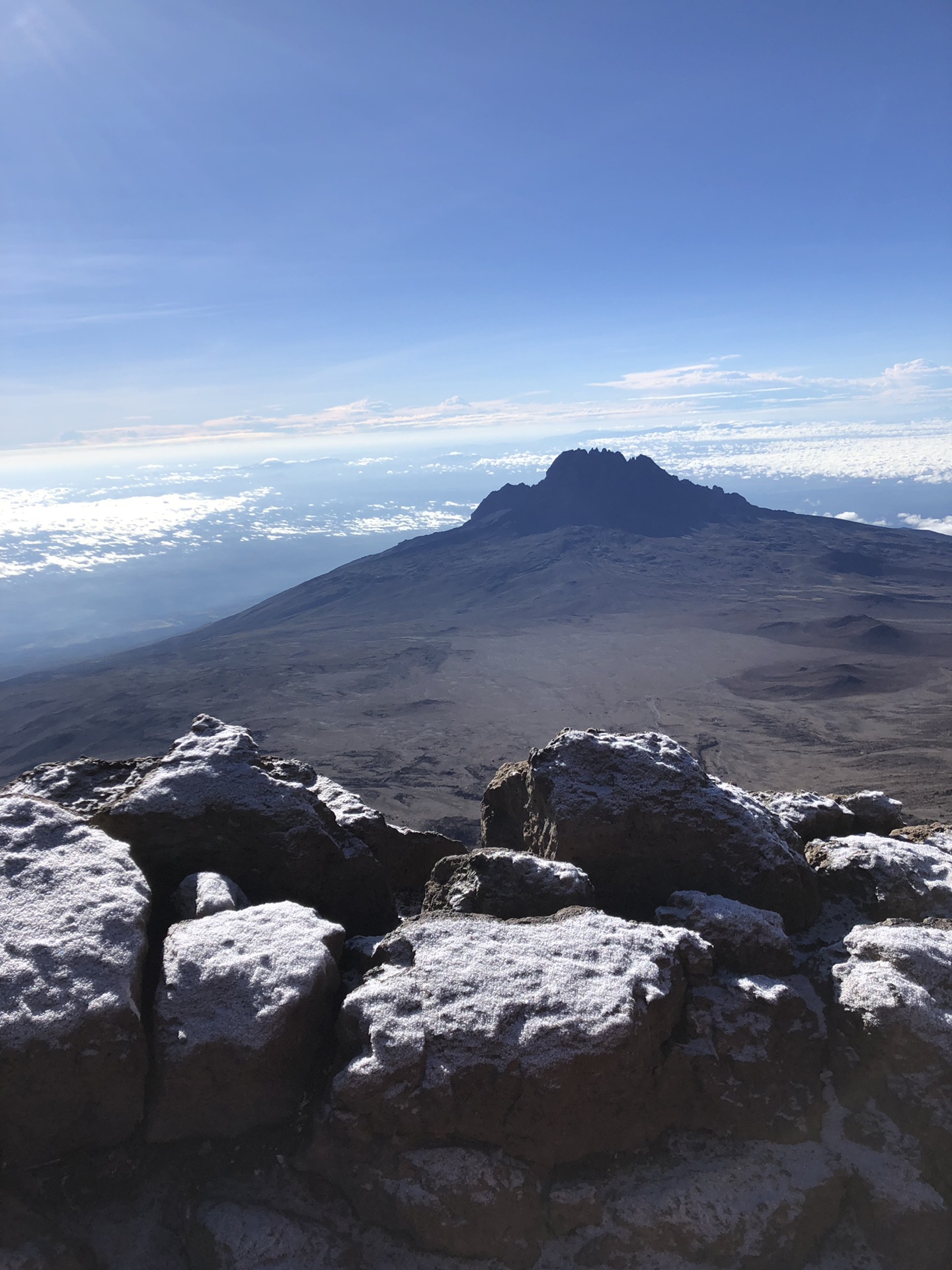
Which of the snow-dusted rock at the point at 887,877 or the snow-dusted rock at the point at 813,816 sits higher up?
the snow-dusted rock at the point at 887,877

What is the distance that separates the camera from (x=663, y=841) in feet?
24.8

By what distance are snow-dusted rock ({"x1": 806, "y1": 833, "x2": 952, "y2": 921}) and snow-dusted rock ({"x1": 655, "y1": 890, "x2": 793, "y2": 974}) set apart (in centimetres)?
170

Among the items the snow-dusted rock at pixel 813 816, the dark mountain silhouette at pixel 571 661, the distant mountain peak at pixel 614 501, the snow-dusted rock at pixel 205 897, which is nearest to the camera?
the snow-dusted rock at pixel 205 897

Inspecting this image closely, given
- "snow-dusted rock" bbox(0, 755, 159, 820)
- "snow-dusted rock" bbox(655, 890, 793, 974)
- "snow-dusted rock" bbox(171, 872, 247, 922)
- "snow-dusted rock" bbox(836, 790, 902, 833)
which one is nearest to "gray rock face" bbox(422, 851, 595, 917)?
"snow-dusted rock" bbox(655, 890, 793, 974)

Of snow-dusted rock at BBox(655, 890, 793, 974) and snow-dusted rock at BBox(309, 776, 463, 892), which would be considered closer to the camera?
snow-dusted rock at BBox(655, 890, 793, 974)

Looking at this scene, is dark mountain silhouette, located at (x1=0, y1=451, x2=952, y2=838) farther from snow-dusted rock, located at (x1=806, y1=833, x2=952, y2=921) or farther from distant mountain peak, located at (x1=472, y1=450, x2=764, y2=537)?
snow-dusted rock, located at (x1=806, y1=833, x2=952, y2=921)

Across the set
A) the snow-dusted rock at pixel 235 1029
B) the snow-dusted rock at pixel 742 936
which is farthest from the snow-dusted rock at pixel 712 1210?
the snow-dusted rock at pixel 235 1029

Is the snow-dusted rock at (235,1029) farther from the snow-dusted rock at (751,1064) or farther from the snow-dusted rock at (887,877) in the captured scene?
the snow-dusted rock at (887,877)

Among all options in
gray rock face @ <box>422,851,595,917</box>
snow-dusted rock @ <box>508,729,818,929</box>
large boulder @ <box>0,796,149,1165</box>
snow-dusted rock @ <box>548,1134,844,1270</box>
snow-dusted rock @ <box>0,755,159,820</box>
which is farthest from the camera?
snow-dusted rock @ <box>508,729,818,929</box>

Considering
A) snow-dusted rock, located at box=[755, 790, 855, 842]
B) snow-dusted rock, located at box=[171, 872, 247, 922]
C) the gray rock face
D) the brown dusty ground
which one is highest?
snow-dusted rock, located at box=[171, 872, 247, 922]

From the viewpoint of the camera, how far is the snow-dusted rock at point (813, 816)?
370 inches

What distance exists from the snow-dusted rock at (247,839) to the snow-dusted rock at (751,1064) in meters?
3.22

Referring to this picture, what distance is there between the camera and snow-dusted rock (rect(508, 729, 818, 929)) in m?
7.31

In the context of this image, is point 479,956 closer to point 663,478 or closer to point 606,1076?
point 606,1076
